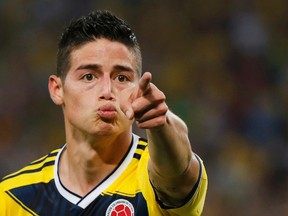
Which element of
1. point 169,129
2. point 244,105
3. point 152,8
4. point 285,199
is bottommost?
Answer: point 285,199

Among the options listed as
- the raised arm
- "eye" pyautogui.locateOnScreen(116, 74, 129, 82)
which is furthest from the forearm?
"eye" pyautogui.locateOnScreen(116, 74, 129, 82)

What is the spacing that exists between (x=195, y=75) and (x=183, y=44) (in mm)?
462

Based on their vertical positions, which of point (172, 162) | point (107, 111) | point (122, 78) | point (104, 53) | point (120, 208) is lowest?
point (120, 208)

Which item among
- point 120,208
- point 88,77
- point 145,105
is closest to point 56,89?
point 88,77

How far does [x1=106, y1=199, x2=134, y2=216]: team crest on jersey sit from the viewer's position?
3.11 metres

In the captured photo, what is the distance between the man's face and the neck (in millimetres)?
85

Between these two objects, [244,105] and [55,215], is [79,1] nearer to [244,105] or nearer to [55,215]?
[244,105]

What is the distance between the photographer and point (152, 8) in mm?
7934

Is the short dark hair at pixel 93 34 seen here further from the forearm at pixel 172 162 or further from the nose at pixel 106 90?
the forearm at pixel 172 162

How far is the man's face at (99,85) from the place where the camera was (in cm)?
312

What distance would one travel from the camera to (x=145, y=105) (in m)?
2.43

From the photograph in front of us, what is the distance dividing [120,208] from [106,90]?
0.51 meters

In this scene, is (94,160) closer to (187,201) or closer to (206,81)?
(187,201)

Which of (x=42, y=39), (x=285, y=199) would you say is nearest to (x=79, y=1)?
(x=42, y=39)
